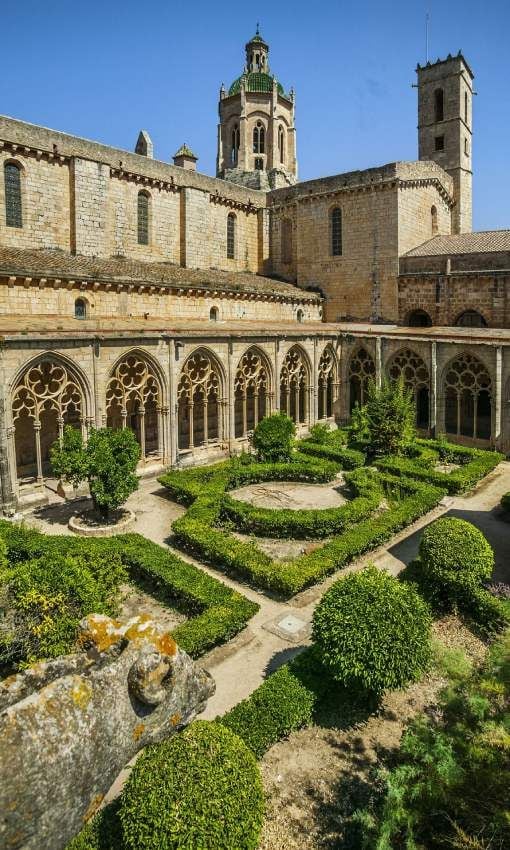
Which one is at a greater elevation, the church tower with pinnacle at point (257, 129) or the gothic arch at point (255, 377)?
the church tower with pinnacle at point (257, 129)

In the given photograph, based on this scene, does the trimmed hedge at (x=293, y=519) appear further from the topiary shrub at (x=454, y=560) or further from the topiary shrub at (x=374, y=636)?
the topiary shrub at (x=374, y=636)

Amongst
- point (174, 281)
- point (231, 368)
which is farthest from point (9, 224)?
point (231, 368)

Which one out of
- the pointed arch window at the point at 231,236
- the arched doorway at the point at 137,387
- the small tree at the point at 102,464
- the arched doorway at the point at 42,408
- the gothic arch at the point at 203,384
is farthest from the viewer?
the pointed arch window at the point at 231,236

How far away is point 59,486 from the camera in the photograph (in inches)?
565

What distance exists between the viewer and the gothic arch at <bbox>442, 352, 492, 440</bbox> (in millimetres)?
18625

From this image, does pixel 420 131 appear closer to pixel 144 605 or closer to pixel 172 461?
pixel 172 461

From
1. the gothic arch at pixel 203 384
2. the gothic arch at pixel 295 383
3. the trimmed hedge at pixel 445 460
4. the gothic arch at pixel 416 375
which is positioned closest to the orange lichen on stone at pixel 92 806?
the trimmed hedge at pixel 445 460

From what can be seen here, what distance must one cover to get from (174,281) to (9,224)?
5.85 meters

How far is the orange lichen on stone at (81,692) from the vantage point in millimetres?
3938

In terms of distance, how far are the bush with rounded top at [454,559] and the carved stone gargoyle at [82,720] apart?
5.05 metres

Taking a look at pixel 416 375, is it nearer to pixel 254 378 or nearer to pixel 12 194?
pixel 254 378

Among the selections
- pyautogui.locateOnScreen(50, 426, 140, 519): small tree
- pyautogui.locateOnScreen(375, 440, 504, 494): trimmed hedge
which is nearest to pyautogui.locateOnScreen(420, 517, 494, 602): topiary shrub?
pyautogui.locateOnScreen(375, 440, 504, 494): trimmed hedge

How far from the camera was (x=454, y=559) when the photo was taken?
8.78 metres

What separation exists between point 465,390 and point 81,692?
18474 millimetres
